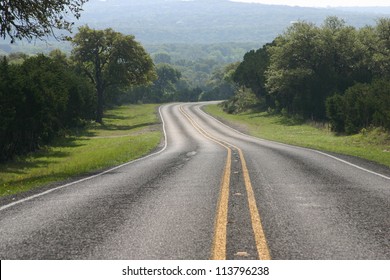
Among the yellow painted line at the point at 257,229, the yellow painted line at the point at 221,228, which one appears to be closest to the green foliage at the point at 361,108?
the yellow painted line at the point at 257,229

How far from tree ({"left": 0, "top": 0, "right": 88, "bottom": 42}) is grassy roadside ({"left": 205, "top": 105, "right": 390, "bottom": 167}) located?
628 inches

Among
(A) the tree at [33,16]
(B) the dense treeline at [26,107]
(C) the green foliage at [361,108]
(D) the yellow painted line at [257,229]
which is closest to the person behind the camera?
(D) the yellow painted line at [257,229]

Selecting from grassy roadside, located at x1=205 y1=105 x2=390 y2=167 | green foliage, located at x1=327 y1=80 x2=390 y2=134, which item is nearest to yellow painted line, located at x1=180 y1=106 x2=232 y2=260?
grassy roadside, located at x1=205 y1=105 x2=390 y2=167

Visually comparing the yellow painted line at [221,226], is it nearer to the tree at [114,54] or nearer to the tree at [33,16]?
the tree at [33,16]

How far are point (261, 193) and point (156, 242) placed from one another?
14.6 ft

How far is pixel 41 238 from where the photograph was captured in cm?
673

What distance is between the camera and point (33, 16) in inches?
723

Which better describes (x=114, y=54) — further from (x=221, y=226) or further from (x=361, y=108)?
(x=221, y=226)

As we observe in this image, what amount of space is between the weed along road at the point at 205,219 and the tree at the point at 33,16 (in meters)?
8.59

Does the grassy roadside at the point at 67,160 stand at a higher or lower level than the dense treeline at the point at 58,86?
lower

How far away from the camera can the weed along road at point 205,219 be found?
6.02m

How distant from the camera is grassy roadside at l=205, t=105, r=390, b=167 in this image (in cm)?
2673

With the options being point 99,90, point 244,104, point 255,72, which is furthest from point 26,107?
point 244,104
